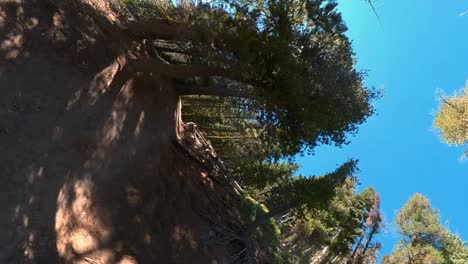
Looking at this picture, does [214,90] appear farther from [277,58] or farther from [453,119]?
[453,119]

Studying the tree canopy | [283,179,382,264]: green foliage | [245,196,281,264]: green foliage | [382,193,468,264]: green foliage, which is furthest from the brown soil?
[382,193,468,264]: green foliage

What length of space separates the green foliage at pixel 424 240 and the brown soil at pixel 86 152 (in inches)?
1049

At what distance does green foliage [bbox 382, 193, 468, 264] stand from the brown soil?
87.4ft

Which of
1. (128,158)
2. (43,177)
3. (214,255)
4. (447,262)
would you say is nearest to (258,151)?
(214,255)

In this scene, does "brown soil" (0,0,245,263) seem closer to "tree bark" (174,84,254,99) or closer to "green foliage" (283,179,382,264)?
"tree bark" (174,84,254,99)

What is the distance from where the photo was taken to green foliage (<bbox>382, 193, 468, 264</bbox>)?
3612cm

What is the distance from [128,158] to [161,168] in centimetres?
191

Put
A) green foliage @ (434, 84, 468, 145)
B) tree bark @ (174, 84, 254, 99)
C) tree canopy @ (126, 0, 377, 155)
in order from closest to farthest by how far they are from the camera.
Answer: tree canopy @ (126, 0, 377, 155) < tree bark @ (174, 84, 254, 99) < green foliage @ (434, 84, 468, 145)

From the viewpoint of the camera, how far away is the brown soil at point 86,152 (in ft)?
29.1

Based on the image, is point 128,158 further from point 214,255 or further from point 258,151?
point 258,151

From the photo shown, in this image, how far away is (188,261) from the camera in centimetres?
1352

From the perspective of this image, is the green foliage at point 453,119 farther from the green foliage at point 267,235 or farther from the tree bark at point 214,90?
the tree bark at point 214,90

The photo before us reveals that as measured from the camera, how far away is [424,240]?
39.4 meters

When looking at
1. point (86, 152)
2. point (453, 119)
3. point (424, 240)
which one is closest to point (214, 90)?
point (86, 152)
